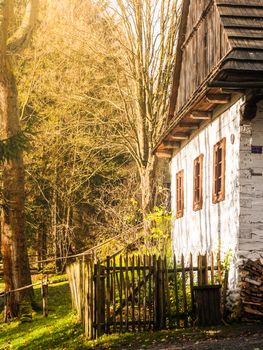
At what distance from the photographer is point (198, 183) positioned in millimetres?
16516

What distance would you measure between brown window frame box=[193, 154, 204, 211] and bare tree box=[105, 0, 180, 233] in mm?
5406

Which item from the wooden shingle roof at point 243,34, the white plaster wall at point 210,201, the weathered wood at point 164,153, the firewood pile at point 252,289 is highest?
the wooden shingle roof at point 243,34

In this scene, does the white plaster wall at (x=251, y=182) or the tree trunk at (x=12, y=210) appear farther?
the tree trunk at (x=12, y=210)

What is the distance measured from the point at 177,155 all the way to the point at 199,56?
4.38 meters

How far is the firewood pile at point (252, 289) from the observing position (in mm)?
11789

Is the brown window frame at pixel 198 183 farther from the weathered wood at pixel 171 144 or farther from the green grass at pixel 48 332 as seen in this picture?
the green grass at pixel 48 332

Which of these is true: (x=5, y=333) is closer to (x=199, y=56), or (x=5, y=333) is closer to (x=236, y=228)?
(x=236, y=228)

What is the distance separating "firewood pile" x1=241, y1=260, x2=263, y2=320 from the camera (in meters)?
11.8

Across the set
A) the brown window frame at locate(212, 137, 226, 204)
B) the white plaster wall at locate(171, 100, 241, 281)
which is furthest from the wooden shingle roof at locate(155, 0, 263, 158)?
the brown window frame at locate(212, 137, 226, 204)

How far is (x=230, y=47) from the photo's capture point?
1161 centimetres

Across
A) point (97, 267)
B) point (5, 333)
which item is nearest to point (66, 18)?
point (5, 333)

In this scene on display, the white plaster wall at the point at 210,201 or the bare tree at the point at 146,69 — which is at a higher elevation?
the bare tree at the point at 146,69

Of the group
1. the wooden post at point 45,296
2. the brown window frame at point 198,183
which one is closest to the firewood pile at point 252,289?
the brown window frame at point 198,183

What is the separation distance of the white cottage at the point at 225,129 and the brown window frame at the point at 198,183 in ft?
0.09
